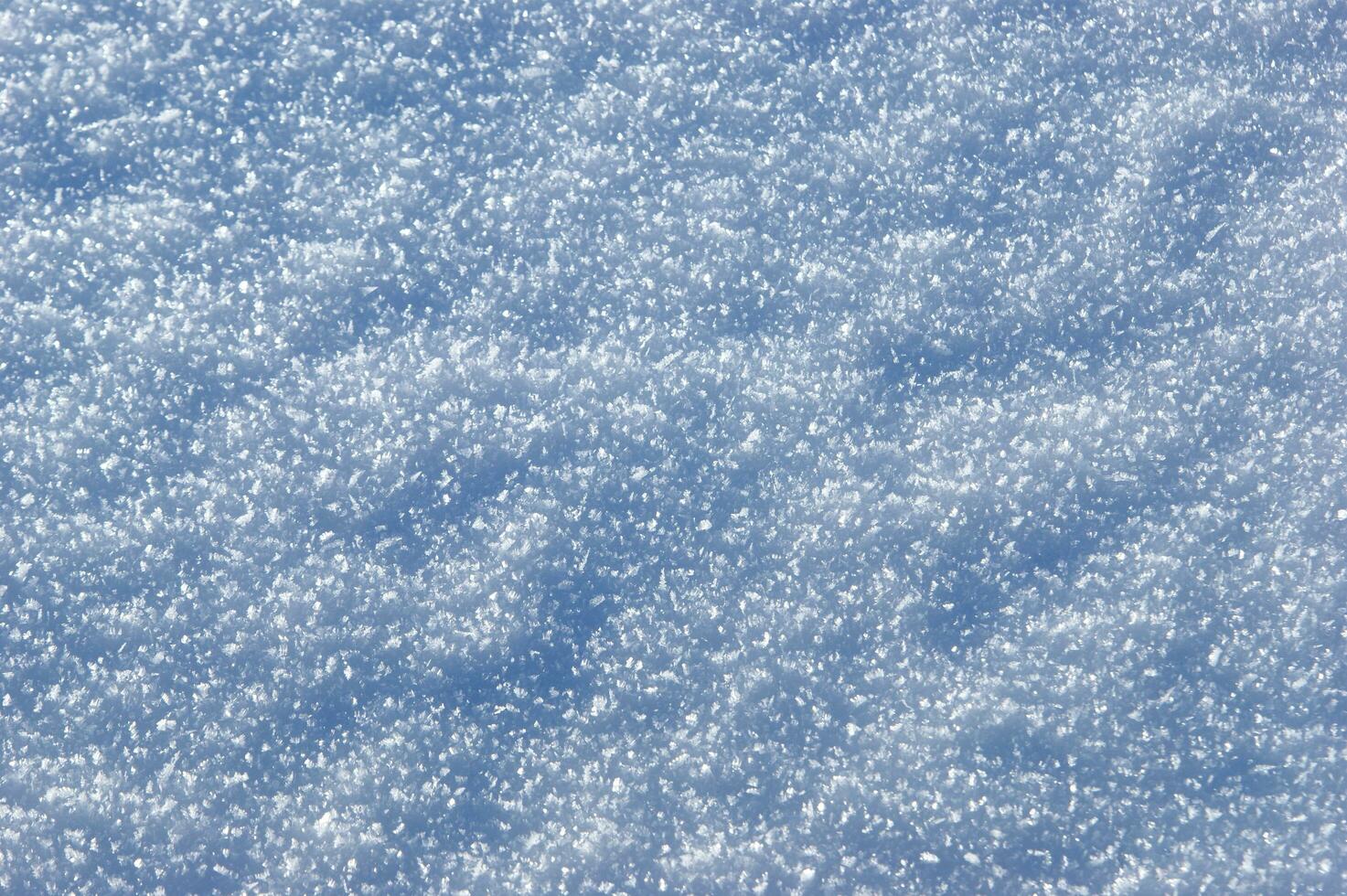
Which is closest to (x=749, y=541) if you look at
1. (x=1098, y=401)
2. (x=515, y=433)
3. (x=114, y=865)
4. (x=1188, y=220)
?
(x=515, y=433)

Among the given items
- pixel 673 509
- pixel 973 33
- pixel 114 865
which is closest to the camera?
pixel 114 865

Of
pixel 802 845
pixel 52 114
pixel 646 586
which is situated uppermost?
pixel 52 114

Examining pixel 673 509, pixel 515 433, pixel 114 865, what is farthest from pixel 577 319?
pixel 114 865

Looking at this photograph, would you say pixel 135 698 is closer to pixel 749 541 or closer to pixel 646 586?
pixel 646 586

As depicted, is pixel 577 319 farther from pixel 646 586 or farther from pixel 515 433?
pixel 646 586

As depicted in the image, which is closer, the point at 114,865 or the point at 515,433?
the point at 114,865

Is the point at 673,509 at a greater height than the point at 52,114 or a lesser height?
lesser

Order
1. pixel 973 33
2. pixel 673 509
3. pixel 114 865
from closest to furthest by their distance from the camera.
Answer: pixel 114 865, pixel 673 509, pixel 973 33
